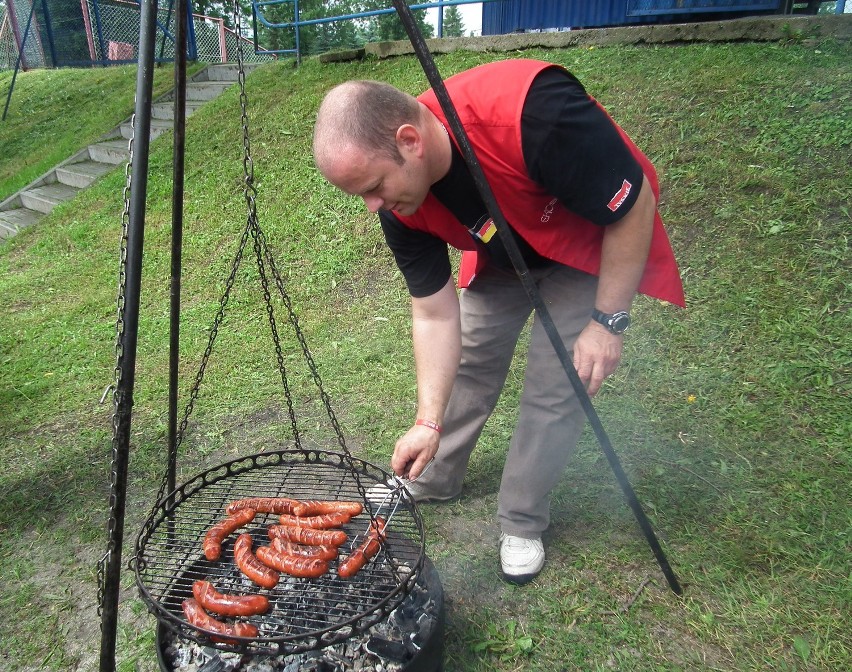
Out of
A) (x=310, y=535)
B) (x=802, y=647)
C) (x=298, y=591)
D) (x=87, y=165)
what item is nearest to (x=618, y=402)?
(x=802, y=647)

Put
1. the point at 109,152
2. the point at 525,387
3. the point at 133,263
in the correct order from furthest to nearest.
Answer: the point at 109,152 → the point at 525,387 → the point at 133,263

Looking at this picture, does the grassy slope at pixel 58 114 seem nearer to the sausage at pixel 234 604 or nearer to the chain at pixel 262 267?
the chain at pixel 262 267

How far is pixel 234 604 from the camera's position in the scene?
1764 mm

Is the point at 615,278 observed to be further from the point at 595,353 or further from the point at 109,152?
the point at 109,152

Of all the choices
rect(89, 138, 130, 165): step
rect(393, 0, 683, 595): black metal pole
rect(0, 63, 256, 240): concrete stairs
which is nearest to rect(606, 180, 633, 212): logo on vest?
rect(393, 0, 683, 595): black metal pole

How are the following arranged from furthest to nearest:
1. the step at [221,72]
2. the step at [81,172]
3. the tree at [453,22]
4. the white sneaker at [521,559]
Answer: the tree at [453,22]
the step at [221,72]
the step at [81,172]
the white sneaker at [521,559]

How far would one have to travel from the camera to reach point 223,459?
11.3 feet

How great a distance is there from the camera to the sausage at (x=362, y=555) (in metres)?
1.89

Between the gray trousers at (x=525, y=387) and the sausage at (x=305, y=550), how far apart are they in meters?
0.83

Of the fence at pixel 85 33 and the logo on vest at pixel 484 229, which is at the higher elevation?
the fence at pixel 85 33

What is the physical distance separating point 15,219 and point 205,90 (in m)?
3.55

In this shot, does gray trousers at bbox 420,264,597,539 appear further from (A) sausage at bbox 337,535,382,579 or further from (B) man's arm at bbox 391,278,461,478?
(A) sausage at bbox 337,535,382,579

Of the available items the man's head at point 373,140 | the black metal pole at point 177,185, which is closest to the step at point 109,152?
the black metal pole at point 177,185

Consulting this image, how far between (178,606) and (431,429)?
1.00m
